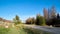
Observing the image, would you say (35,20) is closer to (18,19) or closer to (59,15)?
(18,19)

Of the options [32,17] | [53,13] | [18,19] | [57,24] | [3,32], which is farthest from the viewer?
[53,13]

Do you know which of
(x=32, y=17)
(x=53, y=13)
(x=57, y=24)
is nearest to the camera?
(x=32, y=17)

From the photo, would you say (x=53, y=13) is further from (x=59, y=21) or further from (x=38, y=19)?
(x=38, y=19)

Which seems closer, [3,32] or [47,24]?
[3,32]

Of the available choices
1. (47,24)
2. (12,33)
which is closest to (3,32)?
(12,33)

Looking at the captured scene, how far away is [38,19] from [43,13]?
2.10ft

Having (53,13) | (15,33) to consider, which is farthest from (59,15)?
(15,33)

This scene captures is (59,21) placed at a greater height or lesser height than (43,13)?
lesser

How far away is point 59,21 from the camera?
9.99 meters

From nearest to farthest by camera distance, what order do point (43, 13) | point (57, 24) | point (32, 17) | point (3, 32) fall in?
point (3, 32), point (32, 17), point (43, 13), point (57, 24)

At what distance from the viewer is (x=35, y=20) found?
8.45m

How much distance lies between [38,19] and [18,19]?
1.88 meters

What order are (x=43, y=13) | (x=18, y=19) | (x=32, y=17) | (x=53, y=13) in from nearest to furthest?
1. (x=18, y=19)
2. (x=32, y=17)
3. (x=43, y=13)
4. (x=53, y=13)

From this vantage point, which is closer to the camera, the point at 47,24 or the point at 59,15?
the point at 47,24
